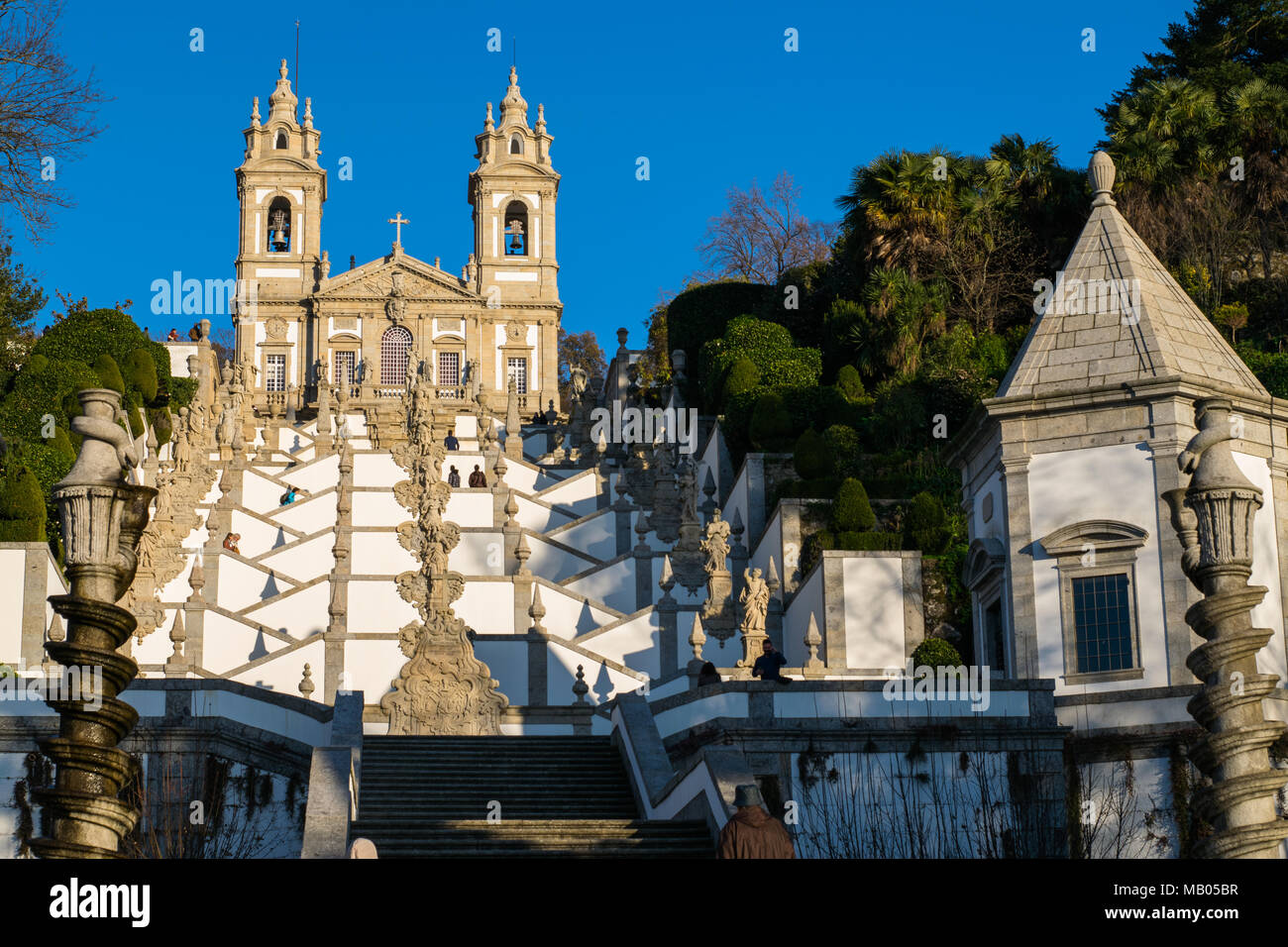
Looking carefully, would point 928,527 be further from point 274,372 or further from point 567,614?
point 274,372

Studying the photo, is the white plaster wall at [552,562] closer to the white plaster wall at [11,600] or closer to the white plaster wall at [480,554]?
the white plaster wall at [480,554]

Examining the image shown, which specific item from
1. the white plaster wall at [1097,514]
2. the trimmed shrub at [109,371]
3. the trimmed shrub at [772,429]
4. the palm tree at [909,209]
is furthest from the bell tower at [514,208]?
the white plaster wall at [1097,514]

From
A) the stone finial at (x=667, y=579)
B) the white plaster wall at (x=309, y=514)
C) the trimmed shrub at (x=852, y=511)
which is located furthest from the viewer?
the white plaster wall at (x=309, y=514)

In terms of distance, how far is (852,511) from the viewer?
2995cm

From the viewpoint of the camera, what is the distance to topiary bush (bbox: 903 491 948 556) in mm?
28906

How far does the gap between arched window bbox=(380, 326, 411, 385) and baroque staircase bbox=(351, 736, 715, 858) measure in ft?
171

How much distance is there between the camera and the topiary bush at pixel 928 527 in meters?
28.9

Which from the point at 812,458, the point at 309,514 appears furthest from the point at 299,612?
the point at 812,458

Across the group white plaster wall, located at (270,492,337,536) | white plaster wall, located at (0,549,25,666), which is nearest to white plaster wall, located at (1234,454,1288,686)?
white plaster wall, located at (0,549,25,666)

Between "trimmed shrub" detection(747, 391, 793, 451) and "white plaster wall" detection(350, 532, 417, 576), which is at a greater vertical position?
"trimmed shrub" detection(747, 391, 793, 451)

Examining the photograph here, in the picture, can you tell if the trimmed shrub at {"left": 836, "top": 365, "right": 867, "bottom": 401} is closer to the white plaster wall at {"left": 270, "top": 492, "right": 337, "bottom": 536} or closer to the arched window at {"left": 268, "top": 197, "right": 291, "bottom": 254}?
the white plaster wall at {"left": 270, "top": 492, "right": 337, "bottom": 536}

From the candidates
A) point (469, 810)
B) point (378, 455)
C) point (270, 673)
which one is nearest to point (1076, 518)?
point (469, 810)

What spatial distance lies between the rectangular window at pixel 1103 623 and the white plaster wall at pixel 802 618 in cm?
603
